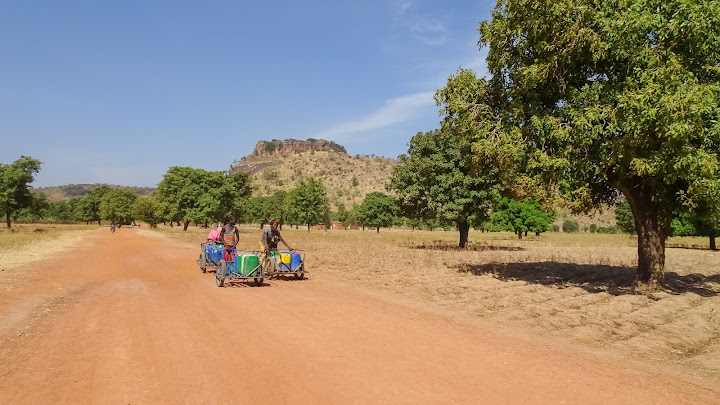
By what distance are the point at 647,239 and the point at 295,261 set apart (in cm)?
1198

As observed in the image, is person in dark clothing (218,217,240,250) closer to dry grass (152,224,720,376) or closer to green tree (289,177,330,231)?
dry grass (152,224,720,376)

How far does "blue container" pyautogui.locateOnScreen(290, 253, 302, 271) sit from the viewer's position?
15.3 m

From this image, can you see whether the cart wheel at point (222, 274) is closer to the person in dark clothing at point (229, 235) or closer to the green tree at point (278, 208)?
the person in dark clothing at point (229, 235)

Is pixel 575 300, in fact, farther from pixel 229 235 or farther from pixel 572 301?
pixel 229 235

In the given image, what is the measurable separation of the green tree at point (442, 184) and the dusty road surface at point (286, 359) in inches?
819

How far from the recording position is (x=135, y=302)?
10.6 m

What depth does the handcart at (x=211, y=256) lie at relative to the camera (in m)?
16.7

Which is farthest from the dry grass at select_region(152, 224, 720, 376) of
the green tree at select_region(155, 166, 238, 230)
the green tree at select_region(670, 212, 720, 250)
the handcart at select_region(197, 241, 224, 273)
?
the green tree at select_region(155, 166, 238, 230)

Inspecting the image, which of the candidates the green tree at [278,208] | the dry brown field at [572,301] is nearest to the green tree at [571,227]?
the green tree at [278,208]

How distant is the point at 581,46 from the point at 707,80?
12.4ft

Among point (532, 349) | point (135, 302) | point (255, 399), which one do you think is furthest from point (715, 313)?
point (135, 302)

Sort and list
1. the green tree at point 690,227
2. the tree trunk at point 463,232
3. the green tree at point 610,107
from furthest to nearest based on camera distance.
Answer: the green tree at point 690,227, the tree trunk at point 463,232, the green tree at point 610,107

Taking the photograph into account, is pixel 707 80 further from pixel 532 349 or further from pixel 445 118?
pixel 532 349

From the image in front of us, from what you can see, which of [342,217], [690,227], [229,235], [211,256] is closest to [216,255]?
[211,256]
